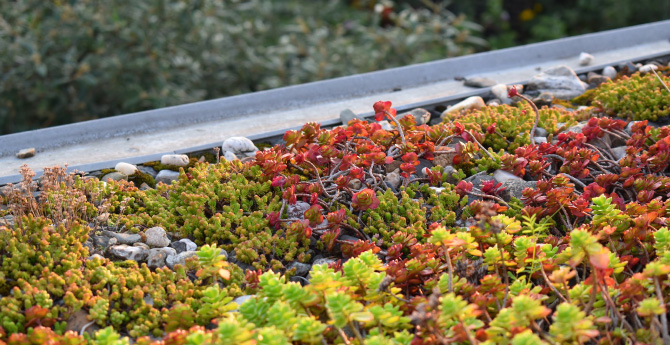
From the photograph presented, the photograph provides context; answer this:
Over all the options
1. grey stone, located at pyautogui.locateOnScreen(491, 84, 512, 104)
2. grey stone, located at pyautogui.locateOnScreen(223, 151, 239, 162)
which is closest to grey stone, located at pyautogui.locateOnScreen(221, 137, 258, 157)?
grey stone, located at pyautogui.locateOnScreen(223, 151, 239, 162)

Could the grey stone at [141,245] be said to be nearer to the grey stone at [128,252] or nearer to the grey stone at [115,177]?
the grey stone at [128,252]

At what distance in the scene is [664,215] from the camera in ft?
7.68

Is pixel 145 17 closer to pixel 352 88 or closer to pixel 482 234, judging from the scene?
pixel 352 88

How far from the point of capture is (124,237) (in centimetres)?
227

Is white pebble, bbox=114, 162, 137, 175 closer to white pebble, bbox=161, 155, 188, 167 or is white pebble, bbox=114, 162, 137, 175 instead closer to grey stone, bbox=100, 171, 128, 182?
grey stone, bbox=100, 171, 128, 182

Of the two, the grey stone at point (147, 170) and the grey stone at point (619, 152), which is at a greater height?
the grey stone at point (147, 170)

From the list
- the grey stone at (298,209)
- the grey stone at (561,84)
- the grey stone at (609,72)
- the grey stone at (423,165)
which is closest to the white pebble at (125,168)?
the grey stone at (298,209)

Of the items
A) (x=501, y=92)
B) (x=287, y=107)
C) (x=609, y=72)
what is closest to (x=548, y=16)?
(x=609, y=72)

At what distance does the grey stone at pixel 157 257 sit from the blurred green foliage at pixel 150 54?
10.00 feet

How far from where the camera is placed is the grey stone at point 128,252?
2.18m

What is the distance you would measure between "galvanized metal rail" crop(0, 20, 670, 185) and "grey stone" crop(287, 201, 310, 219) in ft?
2.76

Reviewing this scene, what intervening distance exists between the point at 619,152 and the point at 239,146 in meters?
1.80

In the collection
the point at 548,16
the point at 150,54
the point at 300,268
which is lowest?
the point at 548,16

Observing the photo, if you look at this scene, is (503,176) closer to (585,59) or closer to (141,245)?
(141,245)
